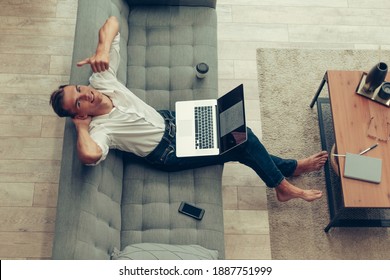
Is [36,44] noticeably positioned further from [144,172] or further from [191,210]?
[191,210]

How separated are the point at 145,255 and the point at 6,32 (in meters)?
2.06

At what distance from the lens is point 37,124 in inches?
122

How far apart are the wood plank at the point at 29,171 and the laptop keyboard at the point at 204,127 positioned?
3.20 feet

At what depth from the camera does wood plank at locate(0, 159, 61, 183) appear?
2.97m

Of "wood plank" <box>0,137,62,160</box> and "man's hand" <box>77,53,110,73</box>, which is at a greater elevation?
"man's hand" <box>77,53,110,73</box>

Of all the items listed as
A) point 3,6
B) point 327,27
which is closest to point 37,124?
point 3,6

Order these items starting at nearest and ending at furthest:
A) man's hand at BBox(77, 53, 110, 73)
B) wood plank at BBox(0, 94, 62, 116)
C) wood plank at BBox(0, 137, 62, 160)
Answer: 1. man's hand at BBox(77, 53, 110, 73)
2. wood plank at BBox(0, 137, 62, 160)
3. wood plank at BBox(0, 94, 62, 116)

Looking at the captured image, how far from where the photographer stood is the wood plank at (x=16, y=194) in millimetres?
2918

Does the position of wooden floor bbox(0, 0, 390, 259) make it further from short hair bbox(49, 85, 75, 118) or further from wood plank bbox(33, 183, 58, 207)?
short hair bbox(49, 85, 75, 118)

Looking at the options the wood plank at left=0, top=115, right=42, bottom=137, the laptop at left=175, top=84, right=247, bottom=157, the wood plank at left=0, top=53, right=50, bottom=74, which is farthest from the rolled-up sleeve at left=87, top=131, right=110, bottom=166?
the wood plank at left=0, top=53, right=50, bottom=74

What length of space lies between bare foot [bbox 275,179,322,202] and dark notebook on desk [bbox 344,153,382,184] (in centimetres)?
34

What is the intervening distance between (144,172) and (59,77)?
109cm

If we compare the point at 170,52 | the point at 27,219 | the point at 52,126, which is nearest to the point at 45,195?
the point at 27,219

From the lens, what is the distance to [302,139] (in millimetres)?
3119
